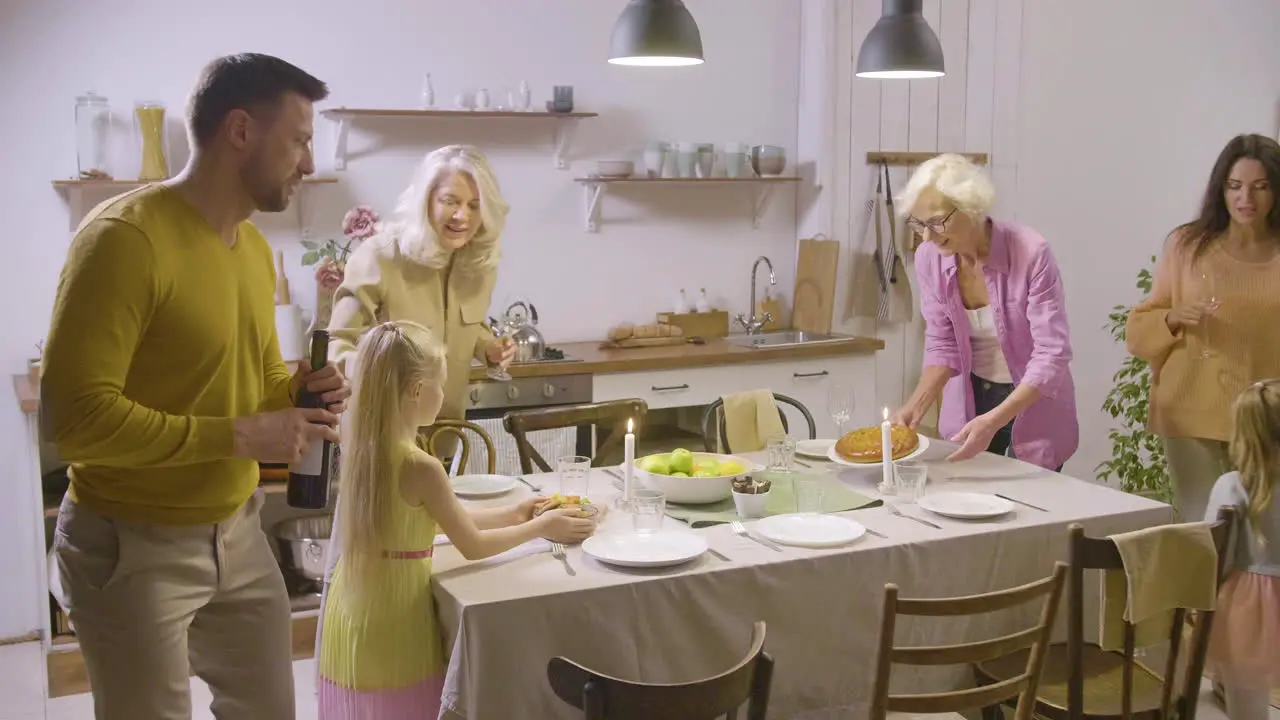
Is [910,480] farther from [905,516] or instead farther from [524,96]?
[524,96]

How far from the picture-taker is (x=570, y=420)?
3402mm

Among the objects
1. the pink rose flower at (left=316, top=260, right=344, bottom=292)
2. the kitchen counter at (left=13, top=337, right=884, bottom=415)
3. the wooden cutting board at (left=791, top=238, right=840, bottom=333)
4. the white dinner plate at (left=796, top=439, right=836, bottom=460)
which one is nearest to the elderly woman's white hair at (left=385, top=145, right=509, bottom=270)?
the kitchen counter at (left=13, top=337, right=884, bottom=415)

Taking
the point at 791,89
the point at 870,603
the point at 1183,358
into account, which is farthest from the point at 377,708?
the point at 791,89

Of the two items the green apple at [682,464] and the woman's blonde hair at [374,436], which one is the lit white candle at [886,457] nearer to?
the green apple at [682,464]

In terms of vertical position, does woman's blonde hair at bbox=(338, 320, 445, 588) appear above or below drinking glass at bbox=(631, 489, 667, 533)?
above

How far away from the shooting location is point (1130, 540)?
2.27 metres

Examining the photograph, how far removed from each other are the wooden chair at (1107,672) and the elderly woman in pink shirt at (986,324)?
67cm

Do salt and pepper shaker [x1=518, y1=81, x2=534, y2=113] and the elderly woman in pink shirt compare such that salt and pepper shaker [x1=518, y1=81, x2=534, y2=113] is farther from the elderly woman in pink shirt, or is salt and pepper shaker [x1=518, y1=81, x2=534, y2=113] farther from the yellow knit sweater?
the yellow knit sweater

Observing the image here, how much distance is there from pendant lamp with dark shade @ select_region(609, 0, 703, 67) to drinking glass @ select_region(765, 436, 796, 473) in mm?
1038

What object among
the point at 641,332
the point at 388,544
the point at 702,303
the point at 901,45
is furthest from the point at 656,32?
the point at 702,303

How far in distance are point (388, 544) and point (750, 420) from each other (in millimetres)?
1546

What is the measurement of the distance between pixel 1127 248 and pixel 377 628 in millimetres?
4866

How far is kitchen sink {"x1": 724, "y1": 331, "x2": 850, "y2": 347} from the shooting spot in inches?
196

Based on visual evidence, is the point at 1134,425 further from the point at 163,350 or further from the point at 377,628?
the point at 163,350
